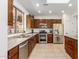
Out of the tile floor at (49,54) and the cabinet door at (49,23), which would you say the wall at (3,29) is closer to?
the tile floor at (49,54)

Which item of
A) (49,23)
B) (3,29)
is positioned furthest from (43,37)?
(3,29)

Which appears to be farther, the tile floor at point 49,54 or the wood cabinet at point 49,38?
the wood cabinet at point 49,38

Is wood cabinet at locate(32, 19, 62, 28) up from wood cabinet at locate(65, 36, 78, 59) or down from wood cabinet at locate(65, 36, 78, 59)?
up

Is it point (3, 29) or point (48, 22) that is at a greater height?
point (48, 22)

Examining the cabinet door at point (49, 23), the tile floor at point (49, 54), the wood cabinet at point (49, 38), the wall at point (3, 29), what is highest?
the cabinet door at point (49, 23)

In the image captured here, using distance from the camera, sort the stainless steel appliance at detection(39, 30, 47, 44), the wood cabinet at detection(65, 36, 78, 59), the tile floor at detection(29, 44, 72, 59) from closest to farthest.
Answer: the wood cabinet at detection(65, 36, 78, 59)
the tile floor at detection(29, 44, 72, 59)
the stainless steel appliance at detection(39, 30, 47, 44)

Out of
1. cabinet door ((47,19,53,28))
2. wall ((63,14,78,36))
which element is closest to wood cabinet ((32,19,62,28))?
cabinet door ((47,19,53,28))

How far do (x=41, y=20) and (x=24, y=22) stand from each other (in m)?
3.62

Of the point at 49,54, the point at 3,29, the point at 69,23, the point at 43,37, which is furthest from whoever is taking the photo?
the point at 43,37

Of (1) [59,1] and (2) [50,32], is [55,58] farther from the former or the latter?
(2) [50,32]

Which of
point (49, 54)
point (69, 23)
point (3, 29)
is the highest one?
point (69, 23)

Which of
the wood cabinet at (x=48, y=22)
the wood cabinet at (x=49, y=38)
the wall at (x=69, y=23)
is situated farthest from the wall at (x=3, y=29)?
the wood cabinet at (x=48, y=22)

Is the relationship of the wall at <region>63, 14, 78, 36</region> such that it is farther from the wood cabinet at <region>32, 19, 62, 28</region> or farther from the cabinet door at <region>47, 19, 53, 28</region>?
the cabinet door at <region>47, 19, 53, 28</region>

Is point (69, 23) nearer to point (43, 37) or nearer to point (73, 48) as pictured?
point (43, 37)
